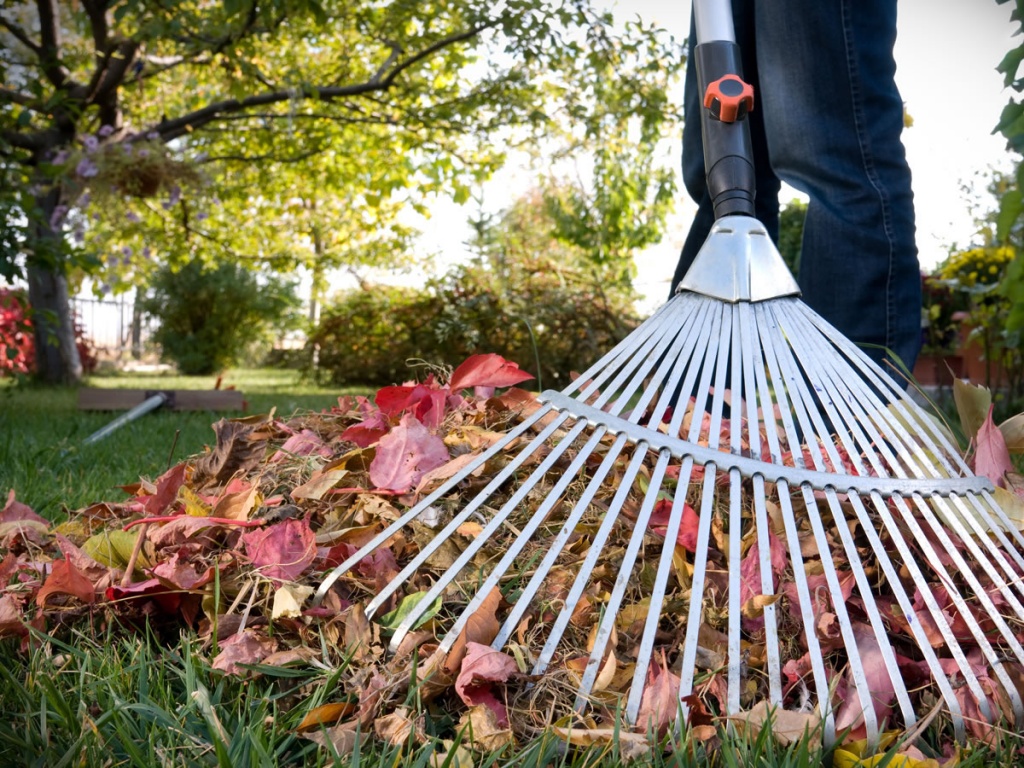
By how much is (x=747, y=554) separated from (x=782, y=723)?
31 cm

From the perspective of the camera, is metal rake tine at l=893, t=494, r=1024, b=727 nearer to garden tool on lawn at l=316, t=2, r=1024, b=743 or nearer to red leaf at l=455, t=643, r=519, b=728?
garden tool on lawn at l=316, t=2, r=1024, b=743

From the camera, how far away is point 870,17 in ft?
6.00

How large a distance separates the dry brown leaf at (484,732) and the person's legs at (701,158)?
4.30 feet

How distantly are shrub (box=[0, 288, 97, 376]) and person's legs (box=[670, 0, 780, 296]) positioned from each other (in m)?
3.47

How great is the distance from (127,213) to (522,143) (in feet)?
12.1

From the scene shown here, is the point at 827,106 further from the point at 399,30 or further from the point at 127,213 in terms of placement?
the point at 127,213

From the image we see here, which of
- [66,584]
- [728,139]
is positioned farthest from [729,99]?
[66,584]

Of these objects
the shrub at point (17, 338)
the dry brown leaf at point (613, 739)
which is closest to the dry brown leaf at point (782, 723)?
the dry brown leaf at point (613, 739)

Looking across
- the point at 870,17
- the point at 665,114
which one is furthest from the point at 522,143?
the point at 870,17

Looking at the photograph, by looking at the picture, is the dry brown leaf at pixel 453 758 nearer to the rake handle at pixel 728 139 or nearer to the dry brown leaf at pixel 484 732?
the dry brown leaf at pixel 484 732

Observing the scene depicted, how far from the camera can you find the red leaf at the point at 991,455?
50.4 inches

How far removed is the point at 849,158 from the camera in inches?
70.8

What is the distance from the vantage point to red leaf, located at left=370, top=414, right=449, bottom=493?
4.27 feet

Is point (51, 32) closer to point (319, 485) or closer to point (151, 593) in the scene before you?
point (319, 485)
